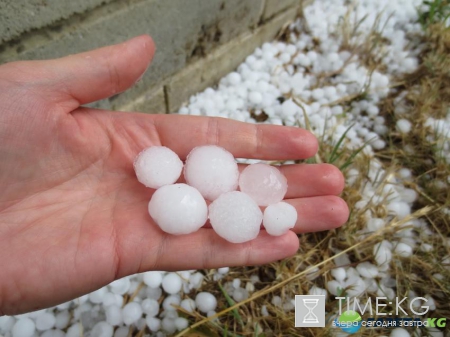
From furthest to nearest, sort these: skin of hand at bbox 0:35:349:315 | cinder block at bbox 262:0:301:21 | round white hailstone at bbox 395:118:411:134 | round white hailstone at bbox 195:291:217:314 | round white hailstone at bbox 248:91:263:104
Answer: cinder block at bbox 262:0:301:21, round white hailstone at bbox 248:91:263:104, round white hailstone at bbox 395:118:411:134, round white hailstone at bbox 195:291:217:314, skin of hand at bbox 0:35:349:315

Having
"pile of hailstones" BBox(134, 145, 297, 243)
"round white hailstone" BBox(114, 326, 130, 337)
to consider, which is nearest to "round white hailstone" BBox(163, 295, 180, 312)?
"round white hailstone" BBox(114, 326, 130, 337)

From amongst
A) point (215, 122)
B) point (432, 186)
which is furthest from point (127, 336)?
point (432, 186)

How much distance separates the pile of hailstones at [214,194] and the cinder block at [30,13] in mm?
504

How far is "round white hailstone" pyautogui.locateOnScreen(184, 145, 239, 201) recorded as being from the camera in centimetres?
118

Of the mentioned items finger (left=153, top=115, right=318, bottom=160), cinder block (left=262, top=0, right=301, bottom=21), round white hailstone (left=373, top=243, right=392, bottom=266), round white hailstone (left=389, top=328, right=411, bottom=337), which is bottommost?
round white hailstone (left=389, top=328, right=411, bottom=337)

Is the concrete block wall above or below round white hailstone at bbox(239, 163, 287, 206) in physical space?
above

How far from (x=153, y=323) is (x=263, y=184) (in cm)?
58

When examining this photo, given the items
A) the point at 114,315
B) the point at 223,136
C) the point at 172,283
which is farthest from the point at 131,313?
the point at 223,136

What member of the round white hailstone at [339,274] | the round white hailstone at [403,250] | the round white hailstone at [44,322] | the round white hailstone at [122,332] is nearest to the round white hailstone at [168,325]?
the round white hailstone at [122,332]

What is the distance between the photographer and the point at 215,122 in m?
1.29

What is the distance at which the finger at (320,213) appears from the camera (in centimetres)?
118

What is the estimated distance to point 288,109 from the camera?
6.20 feet

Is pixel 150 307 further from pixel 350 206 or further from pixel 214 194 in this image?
pixel 350 206

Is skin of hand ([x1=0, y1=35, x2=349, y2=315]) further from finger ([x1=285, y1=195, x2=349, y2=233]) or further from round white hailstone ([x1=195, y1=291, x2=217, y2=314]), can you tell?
round white hailstone ([x1=195, y1=291, x2=217, y2=314])
